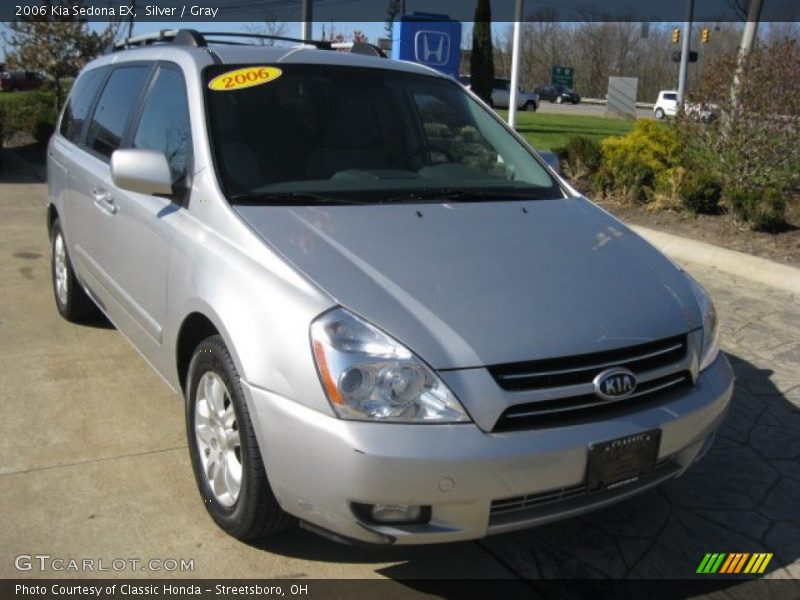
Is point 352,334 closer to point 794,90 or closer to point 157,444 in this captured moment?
point 157,444

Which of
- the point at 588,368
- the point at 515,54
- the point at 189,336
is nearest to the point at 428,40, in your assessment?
the point at 515,54

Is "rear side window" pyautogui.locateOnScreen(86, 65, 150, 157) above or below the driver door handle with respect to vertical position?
above

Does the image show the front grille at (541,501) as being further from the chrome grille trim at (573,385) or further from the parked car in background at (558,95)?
the parked car in background at (558,95)

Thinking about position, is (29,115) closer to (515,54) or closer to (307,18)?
(307,18)

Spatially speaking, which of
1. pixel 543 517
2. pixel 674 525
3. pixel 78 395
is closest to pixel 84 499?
pixel 78 395

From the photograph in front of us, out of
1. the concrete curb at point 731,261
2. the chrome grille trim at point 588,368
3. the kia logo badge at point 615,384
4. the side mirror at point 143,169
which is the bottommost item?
the concrete curb at point 731,261

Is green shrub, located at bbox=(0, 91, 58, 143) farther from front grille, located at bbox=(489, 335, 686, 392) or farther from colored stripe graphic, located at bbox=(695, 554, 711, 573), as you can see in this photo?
colored stripe graphic, located at bbox=(695, 554, 711, 573)

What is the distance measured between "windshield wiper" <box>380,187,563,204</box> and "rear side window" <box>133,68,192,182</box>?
36.0 inches

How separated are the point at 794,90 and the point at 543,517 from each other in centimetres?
723

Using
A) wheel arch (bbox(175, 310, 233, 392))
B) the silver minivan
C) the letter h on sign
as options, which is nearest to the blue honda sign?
the letter h on sign

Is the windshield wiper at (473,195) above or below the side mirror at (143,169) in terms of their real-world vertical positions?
below

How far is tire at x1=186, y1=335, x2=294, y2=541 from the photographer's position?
2.69m

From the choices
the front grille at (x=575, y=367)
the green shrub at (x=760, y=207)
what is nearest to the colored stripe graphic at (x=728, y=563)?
the front grille at (x=575, y=367)

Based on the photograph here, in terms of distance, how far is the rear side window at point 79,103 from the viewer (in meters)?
5.07
